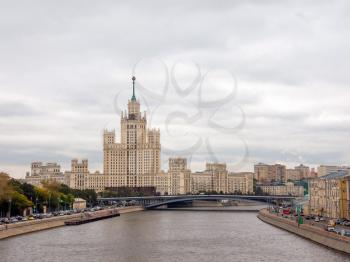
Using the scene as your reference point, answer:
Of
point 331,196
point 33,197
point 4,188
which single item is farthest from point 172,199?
point 331,196

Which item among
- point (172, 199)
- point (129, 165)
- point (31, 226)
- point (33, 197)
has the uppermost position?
point (129, 165)

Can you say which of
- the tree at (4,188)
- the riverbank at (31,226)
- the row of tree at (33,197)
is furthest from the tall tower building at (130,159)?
the tree at (4,188)

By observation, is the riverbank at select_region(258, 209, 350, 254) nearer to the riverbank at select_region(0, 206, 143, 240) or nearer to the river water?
the river water

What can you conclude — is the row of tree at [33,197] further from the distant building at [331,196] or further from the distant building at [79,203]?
the distant building at [331,196]

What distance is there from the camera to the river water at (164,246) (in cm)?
4341

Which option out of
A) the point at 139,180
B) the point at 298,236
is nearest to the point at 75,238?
the point at 298,236

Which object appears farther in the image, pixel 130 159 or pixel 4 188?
pixel 130 159

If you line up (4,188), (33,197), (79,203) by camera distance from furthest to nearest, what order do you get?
1. (79,203)
2. (33,197)
3. (4,188)

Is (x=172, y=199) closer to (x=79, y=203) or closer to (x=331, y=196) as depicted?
(x=79, y=203)

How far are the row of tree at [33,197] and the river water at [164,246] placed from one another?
9.41 m

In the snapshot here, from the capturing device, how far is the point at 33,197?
3514 inches

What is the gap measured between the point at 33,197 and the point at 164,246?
43.0 metres

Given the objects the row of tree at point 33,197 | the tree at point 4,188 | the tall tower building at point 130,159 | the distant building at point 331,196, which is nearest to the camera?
the distant building at point 331,196

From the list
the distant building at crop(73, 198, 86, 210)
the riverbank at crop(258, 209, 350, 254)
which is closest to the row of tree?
the distant building at crop(73, 198, 86, 210)
